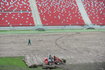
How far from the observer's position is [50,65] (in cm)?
3528

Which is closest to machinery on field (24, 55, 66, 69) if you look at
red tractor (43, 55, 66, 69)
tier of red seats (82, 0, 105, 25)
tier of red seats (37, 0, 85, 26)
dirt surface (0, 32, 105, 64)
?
red tractor (43, 55, 66, 69)

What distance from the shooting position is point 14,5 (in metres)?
72.2

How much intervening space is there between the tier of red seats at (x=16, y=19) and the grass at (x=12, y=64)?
91.1 ft

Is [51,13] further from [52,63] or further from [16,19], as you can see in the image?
[52,63]

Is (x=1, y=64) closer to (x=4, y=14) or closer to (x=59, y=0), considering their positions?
(x=4, y=14)

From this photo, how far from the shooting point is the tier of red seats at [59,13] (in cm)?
6944

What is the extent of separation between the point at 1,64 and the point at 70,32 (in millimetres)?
30475

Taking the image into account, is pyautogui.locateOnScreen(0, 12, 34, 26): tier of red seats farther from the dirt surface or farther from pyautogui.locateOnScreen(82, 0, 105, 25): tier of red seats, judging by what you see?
pyautogui.locateOnScreen(82, 0, 105, 25): tier of red seats

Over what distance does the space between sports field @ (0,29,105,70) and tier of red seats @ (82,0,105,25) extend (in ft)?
19.4

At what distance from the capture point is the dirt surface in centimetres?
4216

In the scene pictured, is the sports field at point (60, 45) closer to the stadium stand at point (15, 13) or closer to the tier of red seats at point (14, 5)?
the stadium stand at point (15, 13)

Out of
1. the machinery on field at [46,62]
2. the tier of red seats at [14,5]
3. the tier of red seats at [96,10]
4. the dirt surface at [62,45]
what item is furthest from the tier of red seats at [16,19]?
the machinery on field at [46,62]

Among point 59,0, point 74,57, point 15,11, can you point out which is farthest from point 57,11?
point 74,57

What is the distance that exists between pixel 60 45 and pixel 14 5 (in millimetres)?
26695
